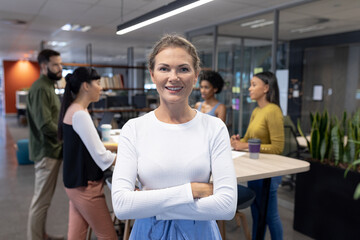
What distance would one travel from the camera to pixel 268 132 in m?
2.35

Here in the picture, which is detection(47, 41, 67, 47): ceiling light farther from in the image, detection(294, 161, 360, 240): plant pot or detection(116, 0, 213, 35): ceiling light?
detection(294, 161, 360, 240): plant pot

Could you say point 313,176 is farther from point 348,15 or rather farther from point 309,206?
point 348,15

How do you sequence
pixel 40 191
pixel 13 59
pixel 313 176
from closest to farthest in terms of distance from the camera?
pixel 40 191, pixel 313 176, pixel 13 59

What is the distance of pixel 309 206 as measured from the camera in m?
2.90

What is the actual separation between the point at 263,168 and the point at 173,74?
3.47 ft

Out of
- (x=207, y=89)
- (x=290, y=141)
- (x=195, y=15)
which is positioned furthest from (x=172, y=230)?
(x=195, y=15)

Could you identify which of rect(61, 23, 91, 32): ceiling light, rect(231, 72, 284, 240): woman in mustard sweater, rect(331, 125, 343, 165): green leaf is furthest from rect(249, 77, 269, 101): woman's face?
rect(61, 23, 91, 32): ceiling light

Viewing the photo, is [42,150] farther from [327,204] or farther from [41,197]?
[327,204]

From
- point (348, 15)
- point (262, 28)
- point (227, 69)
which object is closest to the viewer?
point (348, 15)

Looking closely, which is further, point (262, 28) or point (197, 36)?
point (197, 36)

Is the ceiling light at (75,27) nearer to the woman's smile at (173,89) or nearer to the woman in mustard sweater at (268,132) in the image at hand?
the woman in mustard sweater at (268,132)

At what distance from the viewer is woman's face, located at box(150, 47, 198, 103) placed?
3.76ft

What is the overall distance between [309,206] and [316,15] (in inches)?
120

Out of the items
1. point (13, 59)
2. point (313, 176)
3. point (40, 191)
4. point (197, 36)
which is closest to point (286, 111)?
point (313, 176)
